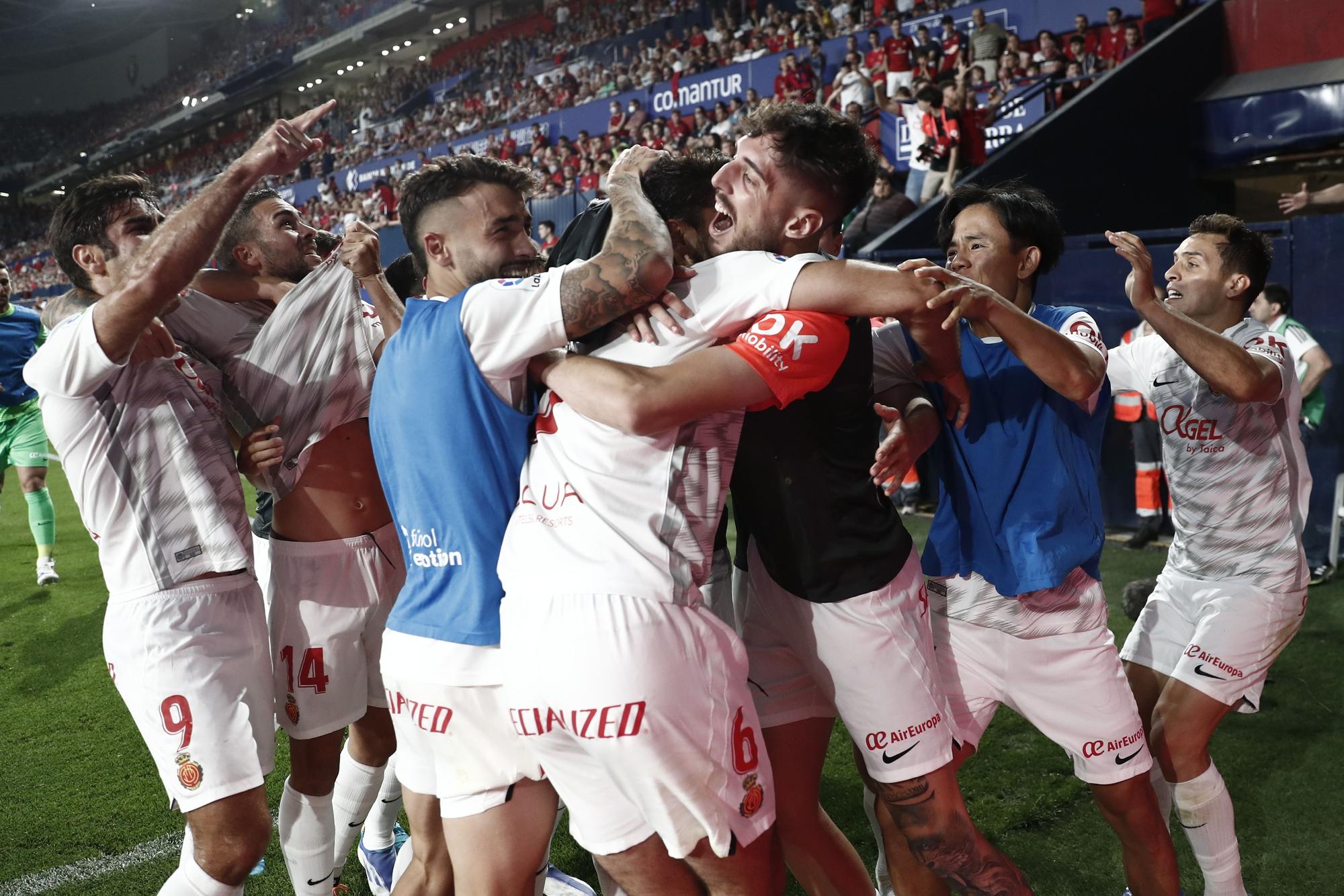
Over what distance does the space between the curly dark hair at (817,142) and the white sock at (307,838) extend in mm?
2218

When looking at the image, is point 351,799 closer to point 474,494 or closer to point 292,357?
point 292,357

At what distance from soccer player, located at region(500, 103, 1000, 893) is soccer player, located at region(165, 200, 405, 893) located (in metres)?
1.17

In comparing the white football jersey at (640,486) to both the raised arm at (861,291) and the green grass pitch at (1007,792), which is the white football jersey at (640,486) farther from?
the green grass pitch at (1007,792)

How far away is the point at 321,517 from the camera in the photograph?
10.2 ft

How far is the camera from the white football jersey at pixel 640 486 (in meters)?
1.98

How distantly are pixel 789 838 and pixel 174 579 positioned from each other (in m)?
1.71

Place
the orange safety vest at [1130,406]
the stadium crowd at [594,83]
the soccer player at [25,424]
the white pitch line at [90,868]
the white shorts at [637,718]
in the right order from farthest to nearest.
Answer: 1. the stadium crowd at [594,83]
2. the orange safety vest at [1130,406]
3. the soccer player at [25,424]
4. the white pitch line at [90,868]
5. the white shorts at [637,718]

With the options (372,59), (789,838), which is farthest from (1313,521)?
(372,59)

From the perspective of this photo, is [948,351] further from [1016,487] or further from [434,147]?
[434,147]

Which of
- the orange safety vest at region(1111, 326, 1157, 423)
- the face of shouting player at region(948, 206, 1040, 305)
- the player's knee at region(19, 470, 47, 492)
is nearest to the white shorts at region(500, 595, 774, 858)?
the face of shouting player at region(948, 206, 1040, 305)

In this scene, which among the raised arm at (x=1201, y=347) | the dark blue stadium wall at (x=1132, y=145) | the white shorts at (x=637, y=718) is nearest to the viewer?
the white shorts at (x=637, y=718)

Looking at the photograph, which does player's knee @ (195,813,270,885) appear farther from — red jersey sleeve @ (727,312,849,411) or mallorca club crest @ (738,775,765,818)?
red jersey sleeve @ (727,312,849,411)

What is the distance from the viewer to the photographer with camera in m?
10.7

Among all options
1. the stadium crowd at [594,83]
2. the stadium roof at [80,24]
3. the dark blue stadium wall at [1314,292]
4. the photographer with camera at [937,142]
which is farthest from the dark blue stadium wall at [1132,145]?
the stadium roof at [80,24]
